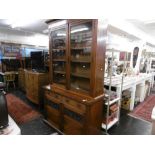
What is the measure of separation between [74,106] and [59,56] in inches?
44.2

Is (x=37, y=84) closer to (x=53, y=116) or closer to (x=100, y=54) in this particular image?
(x=53, y=116)

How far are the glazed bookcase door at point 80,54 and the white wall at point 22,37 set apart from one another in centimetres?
425

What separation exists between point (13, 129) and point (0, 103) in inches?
12.2

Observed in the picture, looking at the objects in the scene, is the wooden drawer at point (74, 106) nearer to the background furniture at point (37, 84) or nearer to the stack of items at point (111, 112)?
the stack of items at point (111, 112)

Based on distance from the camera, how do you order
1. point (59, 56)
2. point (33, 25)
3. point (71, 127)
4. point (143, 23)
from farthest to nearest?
point (33, 25) → point (143, 23) → point (59, 56) → point (71, 127)

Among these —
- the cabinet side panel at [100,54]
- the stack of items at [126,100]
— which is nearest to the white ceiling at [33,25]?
A: the cabinet side panel at [100,54]

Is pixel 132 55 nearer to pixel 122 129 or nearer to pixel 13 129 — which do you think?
pixel 122 129

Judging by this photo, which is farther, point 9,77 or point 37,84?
point 9,77

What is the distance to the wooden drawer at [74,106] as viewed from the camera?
1913 mm

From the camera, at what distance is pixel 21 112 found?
10.6ft

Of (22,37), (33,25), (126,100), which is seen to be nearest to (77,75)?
(126,100)

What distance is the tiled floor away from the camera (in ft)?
7.98
